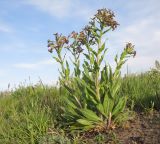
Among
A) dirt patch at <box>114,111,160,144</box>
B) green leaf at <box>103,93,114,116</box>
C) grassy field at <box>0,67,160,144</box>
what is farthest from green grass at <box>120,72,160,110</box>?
green leaf at <box>103,93,114,116</box>

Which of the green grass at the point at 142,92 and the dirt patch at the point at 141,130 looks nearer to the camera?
the dirt patch at the point at 141,130

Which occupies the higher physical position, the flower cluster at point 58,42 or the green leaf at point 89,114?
the flower cluster at point 58,42

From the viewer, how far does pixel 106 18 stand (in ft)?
20.6

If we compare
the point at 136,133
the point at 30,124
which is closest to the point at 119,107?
the point at 136,133

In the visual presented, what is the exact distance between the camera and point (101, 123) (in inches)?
259

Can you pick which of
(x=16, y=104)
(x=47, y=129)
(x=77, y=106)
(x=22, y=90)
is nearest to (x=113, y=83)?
(x=77, y=106)

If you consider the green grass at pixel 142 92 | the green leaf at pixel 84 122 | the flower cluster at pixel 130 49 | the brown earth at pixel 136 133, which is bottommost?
the brown earth at pixel 136 133

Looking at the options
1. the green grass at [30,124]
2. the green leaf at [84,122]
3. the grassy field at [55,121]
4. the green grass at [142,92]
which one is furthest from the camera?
the green grass at [142,92]

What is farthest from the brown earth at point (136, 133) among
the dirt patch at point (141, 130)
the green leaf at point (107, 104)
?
the green leaf at point (107, 104)

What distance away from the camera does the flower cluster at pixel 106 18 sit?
6281 millimetres

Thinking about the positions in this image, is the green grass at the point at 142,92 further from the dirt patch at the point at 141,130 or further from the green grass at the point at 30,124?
the green grass at the point at 30,124

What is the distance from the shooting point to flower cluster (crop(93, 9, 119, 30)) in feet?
20.6

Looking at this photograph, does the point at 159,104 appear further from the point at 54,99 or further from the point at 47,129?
the point at 54,99

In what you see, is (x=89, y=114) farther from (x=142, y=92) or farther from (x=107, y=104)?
(x=142, y=92)
